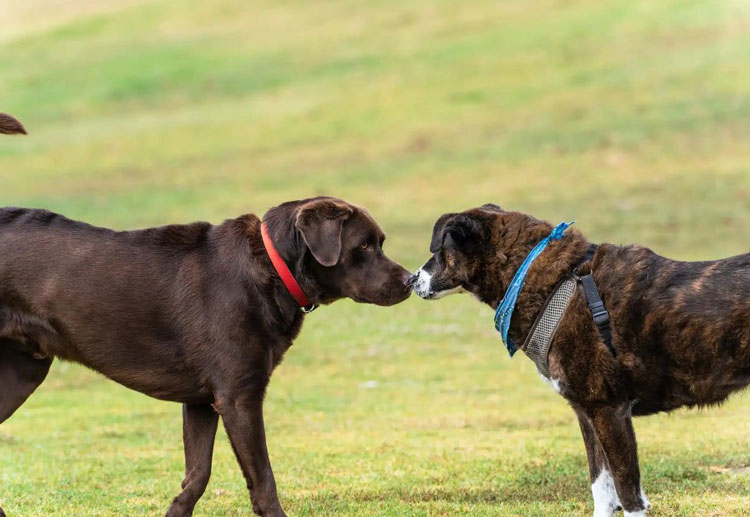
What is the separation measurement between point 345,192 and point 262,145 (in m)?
7.21

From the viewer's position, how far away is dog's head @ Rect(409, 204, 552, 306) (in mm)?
7680

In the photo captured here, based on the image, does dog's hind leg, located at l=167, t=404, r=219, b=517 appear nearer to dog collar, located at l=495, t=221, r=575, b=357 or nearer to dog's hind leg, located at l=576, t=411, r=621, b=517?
dog collar, located at l=495, t=221, r=575, b=357

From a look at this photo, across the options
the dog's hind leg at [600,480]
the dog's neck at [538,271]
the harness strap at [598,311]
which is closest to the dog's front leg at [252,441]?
the dog's neck at [538,271]

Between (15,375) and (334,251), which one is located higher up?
(334,251)

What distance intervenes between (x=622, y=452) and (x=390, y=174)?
1080 inches

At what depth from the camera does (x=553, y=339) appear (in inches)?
285

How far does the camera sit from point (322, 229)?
298 inches

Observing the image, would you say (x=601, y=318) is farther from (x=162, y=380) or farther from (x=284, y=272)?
(x=162, y=380)

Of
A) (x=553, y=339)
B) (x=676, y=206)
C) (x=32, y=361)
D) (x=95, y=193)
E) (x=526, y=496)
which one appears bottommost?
(x=95, y=193)

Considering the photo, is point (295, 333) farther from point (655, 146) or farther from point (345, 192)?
point (655, 146)

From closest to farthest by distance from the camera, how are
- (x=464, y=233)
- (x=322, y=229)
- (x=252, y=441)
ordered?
(x=252, y=441) → (x=322, y=229) → (x=464, y=233)

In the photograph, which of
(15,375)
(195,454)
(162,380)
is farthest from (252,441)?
(15,375)

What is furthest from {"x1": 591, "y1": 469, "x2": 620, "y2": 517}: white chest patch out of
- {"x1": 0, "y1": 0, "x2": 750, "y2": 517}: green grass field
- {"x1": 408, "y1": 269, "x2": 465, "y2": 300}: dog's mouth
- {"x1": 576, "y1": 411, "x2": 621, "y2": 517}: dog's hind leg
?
{"x1": 408, "y1": 269, "x2": 465, "y2": 300}: dog's mouth

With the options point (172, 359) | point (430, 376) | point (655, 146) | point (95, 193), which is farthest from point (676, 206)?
point (172, 359)
